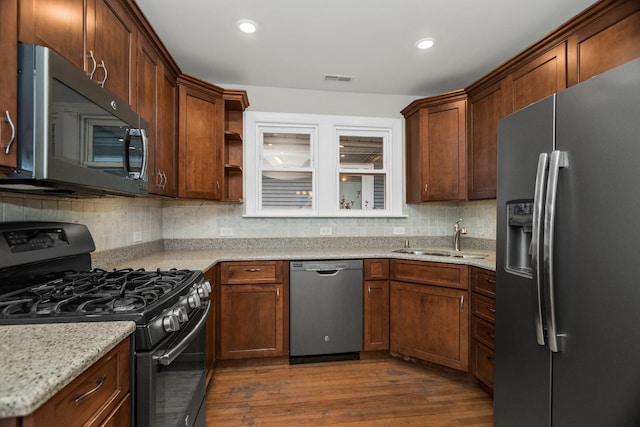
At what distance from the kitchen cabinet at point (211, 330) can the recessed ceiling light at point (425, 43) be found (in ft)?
7.54

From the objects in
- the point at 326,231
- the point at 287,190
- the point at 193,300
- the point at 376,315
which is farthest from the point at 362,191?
the point at 193,300

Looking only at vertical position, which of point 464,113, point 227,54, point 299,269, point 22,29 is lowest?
point 299,269

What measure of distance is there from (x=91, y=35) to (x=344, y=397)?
2.49 m

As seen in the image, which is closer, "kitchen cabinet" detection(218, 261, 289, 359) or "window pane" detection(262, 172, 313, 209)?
"kitchen cabinet" detection(218, 261, 289, 359)

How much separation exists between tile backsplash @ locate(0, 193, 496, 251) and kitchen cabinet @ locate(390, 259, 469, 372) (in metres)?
0.79

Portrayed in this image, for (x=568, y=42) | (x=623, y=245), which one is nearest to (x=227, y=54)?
(x=568, y=42)

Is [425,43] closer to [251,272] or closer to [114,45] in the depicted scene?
[114,45]

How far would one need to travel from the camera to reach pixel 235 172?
3.07 metres

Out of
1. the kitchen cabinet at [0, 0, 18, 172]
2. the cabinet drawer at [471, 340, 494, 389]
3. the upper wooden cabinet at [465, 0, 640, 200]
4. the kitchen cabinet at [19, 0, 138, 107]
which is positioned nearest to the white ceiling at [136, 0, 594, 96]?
the upper wooden cabinet at [465, 0, 640, 200]

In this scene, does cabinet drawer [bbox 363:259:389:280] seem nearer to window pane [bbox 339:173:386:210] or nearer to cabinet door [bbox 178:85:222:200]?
window pane [bbox 339:173:386:210]

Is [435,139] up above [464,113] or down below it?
below

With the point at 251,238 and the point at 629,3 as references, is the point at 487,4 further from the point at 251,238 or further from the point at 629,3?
the point at 251,238

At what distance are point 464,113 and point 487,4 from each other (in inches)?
39.7

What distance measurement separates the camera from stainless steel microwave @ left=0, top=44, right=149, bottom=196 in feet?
3.12
